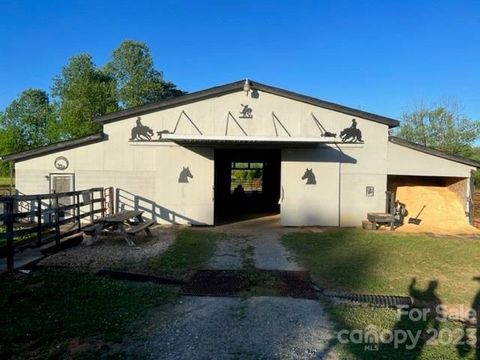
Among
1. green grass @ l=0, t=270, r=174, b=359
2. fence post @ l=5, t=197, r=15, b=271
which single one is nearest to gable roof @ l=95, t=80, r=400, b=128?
fence post @ l=5, t=197, r=15, b=271

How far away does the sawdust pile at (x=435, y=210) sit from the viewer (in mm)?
12550

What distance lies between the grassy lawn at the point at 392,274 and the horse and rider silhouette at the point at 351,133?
312 centimetres

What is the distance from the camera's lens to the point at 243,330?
4117mm

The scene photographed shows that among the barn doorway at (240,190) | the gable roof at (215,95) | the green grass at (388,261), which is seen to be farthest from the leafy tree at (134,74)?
the green grass at (388,261)

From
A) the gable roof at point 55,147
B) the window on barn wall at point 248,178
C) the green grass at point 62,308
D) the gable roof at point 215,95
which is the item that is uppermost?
the gable roof at point 215,95

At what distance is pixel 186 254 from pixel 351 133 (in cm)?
746

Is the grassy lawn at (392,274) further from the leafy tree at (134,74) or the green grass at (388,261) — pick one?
the leafy tree at (134,74)

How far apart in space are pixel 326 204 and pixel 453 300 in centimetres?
723

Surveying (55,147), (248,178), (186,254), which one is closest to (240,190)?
(55,147)

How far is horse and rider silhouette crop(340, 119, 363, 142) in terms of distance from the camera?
12617 mm

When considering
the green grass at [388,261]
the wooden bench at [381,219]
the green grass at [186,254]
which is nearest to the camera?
the green grass at [388,261]

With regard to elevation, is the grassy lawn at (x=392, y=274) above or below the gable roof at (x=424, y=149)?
below

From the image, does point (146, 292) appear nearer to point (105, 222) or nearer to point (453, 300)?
point (105, 222)

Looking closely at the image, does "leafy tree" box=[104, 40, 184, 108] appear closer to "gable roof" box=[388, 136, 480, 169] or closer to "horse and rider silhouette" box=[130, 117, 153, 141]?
"horse and rider silhouette" box=[130, 117, 153, 141]
